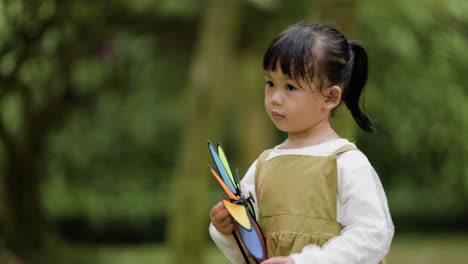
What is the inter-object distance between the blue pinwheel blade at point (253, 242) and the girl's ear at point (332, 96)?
45 cm

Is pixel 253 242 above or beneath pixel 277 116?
beneath

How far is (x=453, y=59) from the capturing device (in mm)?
5590

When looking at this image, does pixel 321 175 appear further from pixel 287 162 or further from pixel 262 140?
pixel 262 140

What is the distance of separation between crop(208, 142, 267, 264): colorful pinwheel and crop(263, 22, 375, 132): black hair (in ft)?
1.15

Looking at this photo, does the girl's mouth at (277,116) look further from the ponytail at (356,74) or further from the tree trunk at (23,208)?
the tree trunk at (23,208)

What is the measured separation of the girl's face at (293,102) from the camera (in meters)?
2.32

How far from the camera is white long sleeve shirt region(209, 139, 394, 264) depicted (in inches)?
85.7

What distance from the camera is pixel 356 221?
2205 millimetres

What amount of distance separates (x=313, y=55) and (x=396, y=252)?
37.9 feet

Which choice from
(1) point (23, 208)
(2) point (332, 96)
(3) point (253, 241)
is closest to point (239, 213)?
(3) point (253, 241)

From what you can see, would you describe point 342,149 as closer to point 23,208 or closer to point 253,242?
point 253,242

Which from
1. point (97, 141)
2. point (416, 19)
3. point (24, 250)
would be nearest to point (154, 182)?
point (97, 141)

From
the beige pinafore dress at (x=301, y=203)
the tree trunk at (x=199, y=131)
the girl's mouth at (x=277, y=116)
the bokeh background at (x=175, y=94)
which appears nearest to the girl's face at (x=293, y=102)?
the girl's mouth at (x=277, y=116)

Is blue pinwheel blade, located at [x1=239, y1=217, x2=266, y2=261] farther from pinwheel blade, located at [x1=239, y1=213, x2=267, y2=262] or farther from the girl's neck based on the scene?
the girl's neck
